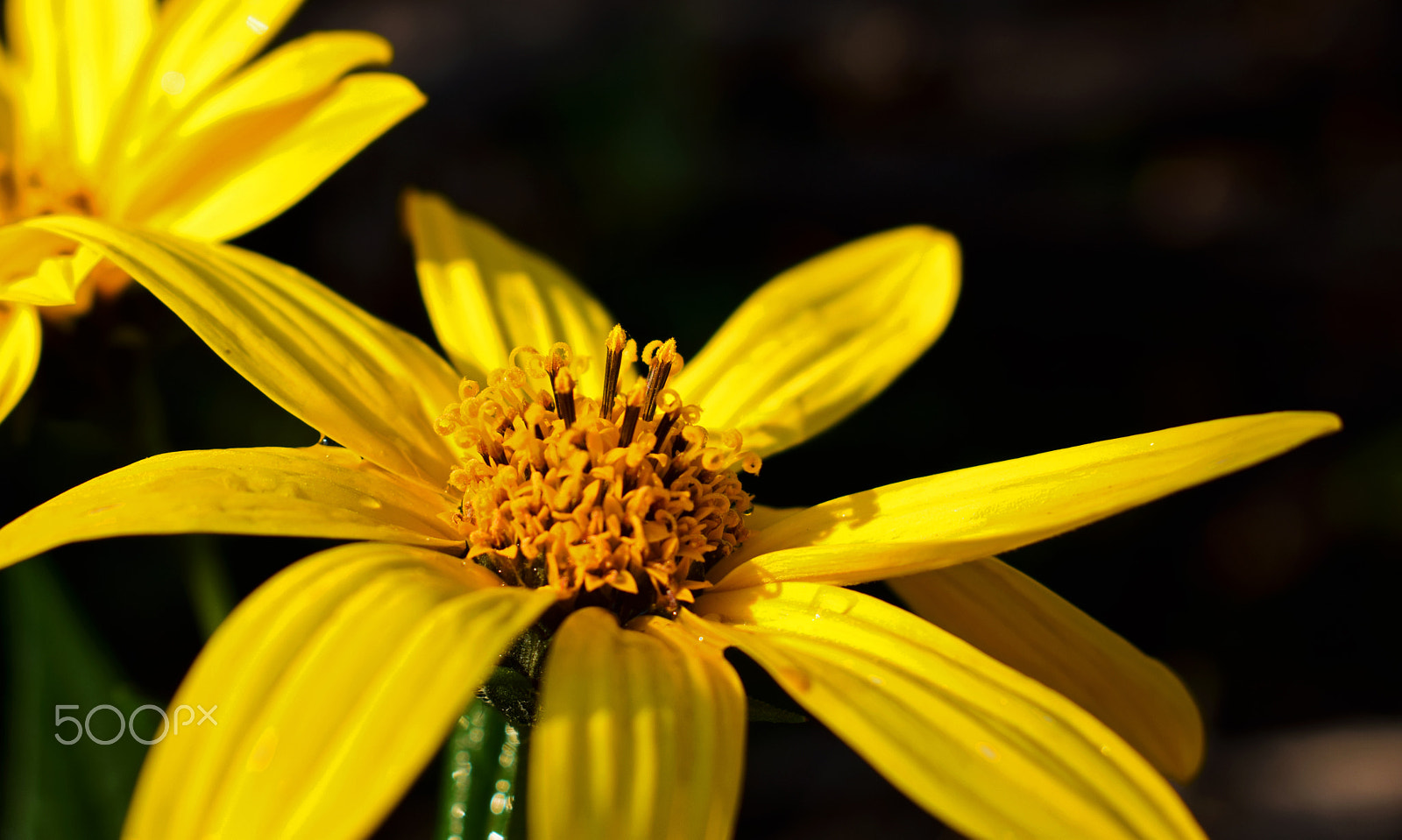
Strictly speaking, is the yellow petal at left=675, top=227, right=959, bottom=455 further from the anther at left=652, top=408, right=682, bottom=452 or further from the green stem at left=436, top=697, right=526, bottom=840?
the green stem at left=436, top=697, right=526, bottom=840

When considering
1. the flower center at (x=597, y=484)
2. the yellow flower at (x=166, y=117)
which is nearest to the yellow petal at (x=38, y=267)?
the yellow flower at (x=166, y=117)

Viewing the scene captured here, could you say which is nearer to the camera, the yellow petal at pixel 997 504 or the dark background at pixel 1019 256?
the yellow petal at pixel 997 504

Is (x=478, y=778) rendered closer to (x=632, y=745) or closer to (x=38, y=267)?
(x=632, y=745)

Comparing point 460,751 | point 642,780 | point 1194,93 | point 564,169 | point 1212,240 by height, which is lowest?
point 460,751

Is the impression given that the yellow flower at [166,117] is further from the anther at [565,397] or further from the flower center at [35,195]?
the anther at [565,397]

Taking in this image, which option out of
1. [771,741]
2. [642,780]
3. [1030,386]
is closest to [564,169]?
[1030,386]

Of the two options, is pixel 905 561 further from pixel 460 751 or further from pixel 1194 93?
pixel 1194 93
